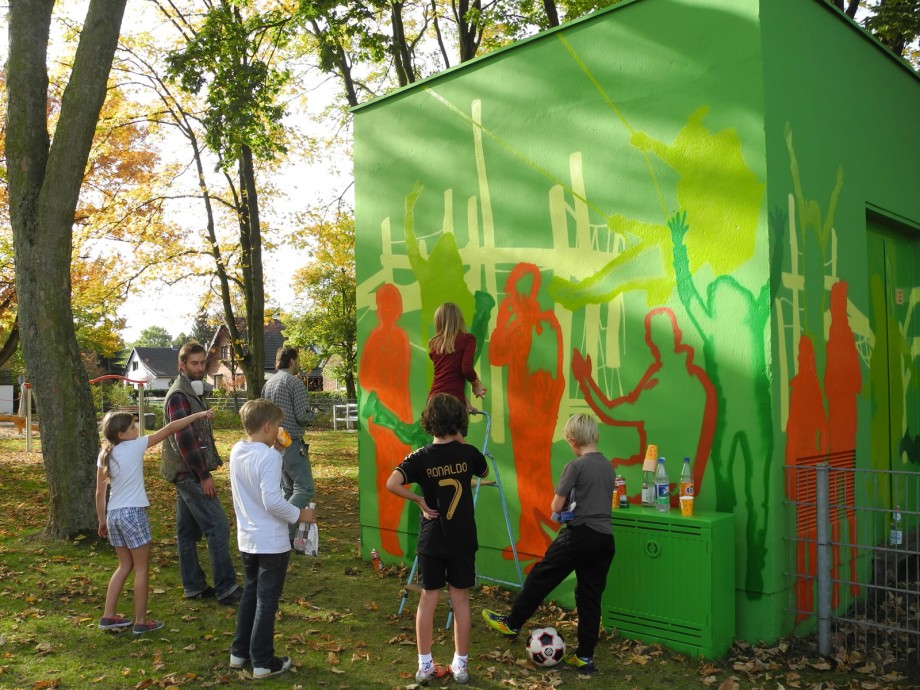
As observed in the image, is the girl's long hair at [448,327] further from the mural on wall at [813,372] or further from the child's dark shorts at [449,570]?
the mural on wall at [813,372]

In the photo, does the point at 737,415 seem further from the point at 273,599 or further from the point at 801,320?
the point at 273,599

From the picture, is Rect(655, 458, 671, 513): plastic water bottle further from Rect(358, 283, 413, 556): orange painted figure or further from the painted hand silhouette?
Rect(358, 283, 413, 556): orange painted figure

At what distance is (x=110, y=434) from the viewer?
535cm

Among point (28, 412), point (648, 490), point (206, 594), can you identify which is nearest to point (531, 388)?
point (648, 490)

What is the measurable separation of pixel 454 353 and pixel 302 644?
2313 mm

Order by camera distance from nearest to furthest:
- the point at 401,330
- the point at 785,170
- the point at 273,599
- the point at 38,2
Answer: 1. the point at 273,599
2. the point at 785,170
3. the point at 401,330
4. the point at 38,2

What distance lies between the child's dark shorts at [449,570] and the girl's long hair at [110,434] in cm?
228

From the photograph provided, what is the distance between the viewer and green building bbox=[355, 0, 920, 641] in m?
5.39

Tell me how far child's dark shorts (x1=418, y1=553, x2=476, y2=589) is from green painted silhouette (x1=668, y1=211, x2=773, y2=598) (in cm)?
190

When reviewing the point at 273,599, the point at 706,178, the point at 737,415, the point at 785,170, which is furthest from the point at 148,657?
the point at 785,170

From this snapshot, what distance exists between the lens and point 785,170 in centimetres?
552

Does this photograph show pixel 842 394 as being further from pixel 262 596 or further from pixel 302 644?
pixel 262 596

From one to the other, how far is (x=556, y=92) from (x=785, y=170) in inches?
77.9

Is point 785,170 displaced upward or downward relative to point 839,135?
downward
